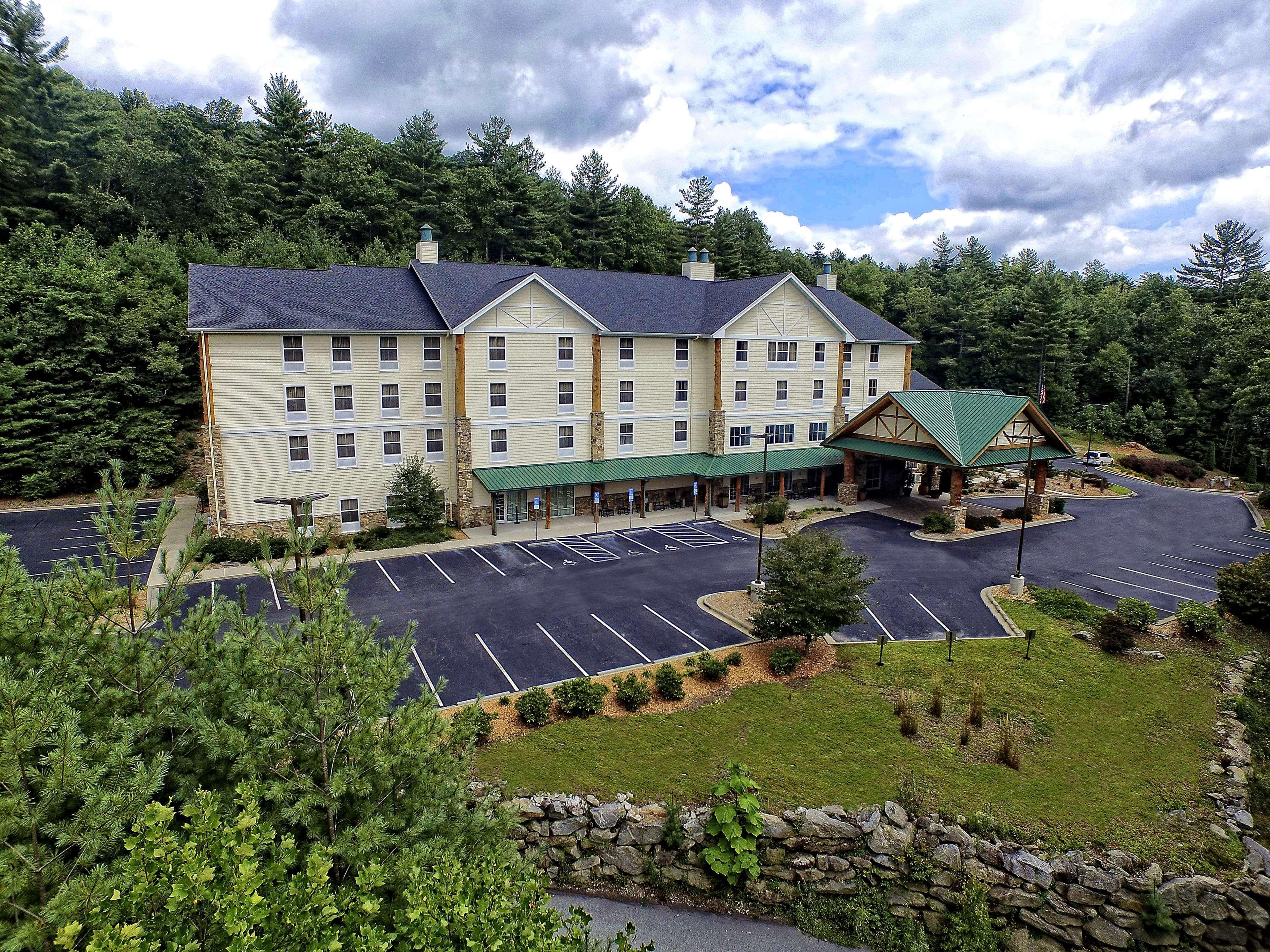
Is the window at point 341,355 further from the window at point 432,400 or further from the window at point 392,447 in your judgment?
the window at point 432,400

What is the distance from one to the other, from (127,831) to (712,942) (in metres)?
11.0

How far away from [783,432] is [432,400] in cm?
2309

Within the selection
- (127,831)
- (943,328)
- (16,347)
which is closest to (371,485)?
(16,347)

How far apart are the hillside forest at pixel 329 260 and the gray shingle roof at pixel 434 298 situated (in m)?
15.0

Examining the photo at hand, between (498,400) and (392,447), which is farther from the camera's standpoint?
(498,400)

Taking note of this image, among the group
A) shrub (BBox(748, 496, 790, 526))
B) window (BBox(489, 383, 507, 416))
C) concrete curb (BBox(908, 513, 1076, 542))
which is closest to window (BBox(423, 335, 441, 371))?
window (BBox(489, 383, 507, 416))

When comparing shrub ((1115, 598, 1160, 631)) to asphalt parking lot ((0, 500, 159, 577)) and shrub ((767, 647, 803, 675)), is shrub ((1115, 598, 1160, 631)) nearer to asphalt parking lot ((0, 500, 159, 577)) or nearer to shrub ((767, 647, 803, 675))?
shrub ((767, 647, 803, 675))

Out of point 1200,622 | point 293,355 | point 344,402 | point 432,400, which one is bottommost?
point 1200,622

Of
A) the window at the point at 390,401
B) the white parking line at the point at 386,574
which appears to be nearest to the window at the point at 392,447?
the window at the point at 390,401

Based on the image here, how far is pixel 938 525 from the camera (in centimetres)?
3653

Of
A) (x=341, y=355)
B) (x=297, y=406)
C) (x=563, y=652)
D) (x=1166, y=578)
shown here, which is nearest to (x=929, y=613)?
(x=1166, y=578)

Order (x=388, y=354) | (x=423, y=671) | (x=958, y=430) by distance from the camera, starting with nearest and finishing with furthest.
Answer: (x=423, y=671) → (x=388, y=354) → (x=958, y=430)

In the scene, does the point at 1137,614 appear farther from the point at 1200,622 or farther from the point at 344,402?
the point at 344,402

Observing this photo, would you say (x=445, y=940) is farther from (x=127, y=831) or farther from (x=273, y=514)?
(x=273, y=514)
